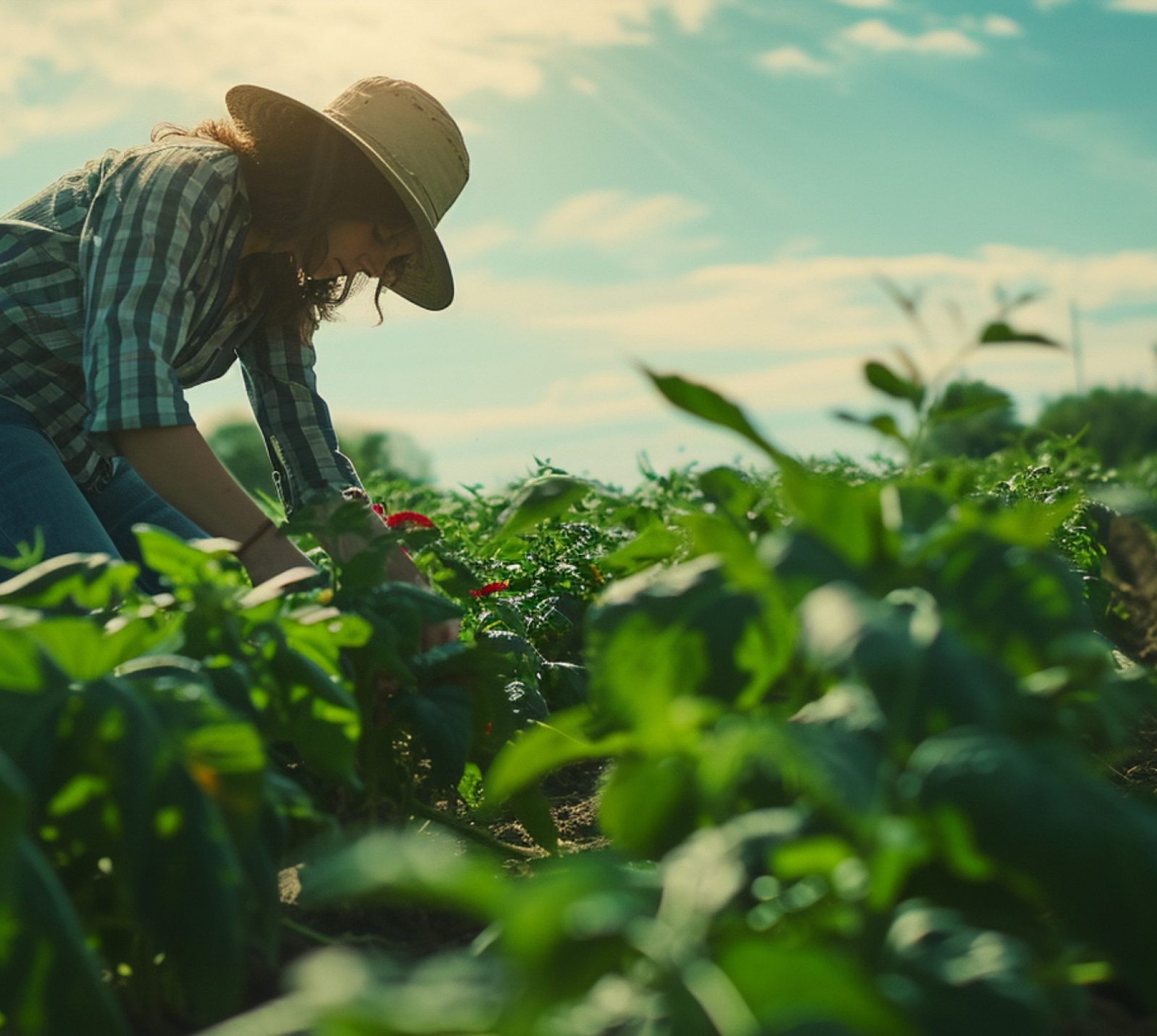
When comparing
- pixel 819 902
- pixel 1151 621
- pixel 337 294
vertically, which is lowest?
pixel 1151 621

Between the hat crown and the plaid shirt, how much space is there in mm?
335

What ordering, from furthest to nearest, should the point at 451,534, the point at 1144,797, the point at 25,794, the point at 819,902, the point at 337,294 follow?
the point at 451,534, the point at 337,294, the point at 1144,797, the point at 819,902, the point at 25,794

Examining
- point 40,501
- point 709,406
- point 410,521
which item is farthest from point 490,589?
point 709,406

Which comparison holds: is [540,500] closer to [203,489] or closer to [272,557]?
[272,557]

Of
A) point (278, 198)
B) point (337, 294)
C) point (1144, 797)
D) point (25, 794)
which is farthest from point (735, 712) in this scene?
point (337, 294)

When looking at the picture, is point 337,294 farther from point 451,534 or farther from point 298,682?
point 298,682

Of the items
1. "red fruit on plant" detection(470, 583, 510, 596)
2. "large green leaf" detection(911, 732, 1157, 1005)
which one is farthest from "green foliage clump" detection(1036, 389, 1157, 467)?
"large green leaf" detection(911, 732, 1157, 1005)

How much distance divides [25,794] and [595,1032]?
1.40 feet

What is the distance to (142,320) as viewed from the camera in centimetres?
233

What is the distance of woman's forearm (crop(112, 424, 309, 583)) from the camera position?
2199 mm

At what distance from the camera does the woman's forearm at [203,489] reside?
220cm

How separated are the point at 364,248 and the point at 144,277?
636 mm

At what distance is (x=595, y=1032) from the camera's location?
84 centimetres

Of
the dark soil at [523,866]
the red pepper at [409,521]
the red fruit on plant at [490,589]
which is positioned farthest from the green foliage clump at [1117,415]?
the red pepper at [409,521]
